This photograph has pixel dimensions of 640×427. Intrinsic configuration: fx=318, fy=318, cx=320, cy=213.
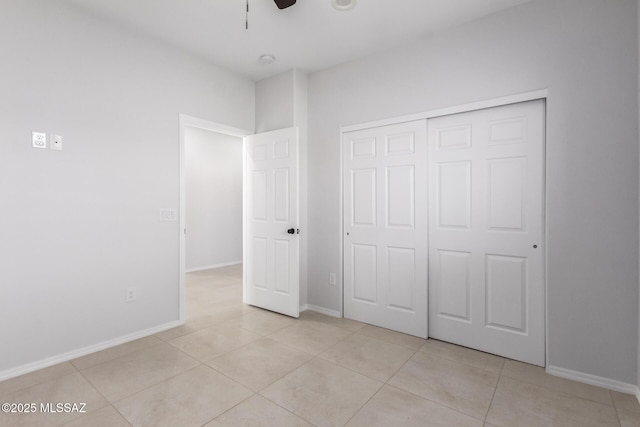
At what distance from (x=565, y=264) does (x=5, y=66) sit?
4.10m

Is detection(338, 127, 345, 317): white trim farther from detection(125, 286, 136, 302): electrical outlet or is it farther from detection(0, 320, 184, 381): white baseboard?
detection(125, 286, 136, 302): electrical outlet

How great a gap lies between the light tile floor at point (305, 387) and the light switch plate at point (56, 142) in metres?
1.63

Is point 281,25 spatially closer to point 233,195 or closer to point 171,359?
point 171,359

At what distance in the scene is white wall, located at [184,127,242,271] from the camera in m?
5.88

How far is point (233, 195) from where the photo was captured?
21.6ft

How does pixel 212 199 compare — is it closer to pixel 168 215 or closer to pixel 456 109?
pixel 168 215

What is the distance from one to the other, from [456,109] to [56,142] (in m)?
3.17

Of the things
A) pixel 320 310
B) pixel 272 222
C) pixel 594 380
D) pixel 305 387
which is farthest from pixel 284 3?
pixel 594 380

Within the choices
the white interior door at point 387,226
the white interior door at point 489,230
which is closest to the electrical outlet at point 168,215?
the white interior door at point 387,226

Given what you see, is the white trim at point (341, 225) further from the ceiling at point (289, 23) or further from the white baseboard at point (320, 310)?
the ceiling at point (289, 23)

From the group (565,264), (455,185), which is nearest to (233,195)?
(455,185)

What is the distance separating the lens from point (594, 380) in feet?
7.04

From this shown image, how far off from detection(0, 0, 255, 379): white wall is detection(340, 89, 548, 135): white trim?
1.75 metres

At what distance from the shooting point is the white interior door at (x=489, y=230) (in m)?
2.40
